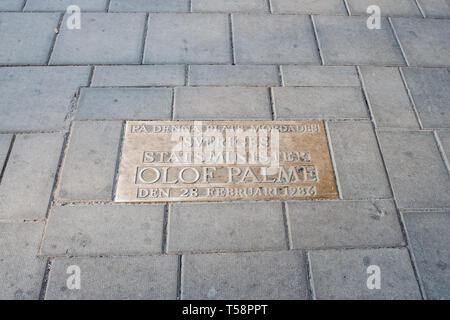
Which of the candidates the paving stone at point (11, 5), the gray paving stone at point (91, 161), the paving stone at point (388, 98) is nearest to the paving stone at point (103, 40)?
the paving stone at point (11, 5)

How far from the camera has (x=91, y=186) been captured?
2482 millimetres

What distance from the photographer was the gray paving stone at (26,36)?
3.17 metres

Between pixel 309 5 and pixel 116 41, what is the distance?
2043 mm

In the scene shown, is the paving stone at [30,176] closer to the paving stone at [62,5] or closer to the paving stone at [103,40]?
the paving stone at [103,40]

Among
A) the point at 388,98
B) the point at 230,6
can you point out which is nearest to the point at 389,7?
the point at 388,98

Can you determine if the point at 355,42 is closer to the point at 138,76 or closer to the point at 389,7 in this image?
the point at 389,7

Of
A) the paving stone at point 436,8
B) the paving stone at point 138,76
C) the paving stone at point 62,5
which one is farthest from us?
the paving stone at point 436,8

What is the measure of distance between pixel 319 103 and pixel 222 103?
0.83 m

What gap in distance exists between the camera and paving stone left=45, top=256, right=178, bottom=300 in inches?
83.0

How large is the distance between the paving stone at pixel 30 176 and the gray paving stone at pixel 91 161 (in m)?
0.10

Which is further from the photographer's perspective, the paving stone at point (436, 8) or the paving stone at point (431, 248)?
the paving stone at point (436, 8)

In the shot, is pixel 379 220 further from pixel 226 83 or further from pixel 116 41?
pixel 116 41

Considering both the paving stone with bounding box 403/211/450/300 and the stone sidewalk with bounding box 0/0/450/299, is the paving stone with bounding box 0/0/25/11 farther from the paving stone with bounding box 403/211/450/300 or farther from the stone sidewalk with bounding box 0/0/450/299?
the paving stone with bounding box 403/211/450/300
